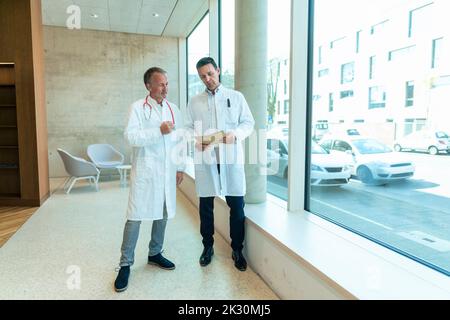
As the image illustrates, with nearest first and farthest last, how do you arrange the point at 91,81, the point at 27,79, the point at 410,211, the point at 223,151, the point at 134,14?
the point at 410,211 < the point at 223,151 < the point at 27,79 < the point at 134,14 < the point at 91,81

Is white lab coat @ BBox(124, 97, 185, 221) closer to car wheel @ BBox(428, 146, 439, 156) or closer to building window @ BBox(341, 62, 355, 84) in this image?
building window @ BBox(341, 62, 355, 84)

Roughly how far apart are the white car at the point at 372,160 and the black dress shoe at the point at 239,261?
42.8 inches

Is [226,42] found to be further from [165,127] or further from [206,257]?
[206,257]

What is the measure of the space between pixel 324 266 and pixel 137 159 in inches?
54.9

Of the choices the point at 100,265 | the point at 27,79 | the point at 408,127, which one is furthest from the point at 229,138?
the point at 27,79

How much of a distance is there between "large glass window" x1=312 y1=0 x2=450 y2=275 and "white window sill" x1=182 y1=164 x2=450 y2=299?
12 cm

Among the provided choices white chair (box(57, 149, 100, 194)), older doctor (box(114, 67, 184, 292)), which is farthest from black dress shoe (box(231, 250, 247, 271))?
white chair (box(57, 149, 100, 194))

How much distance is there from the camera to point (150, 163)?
221 cm

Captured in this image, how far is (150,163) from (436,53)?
1.83m

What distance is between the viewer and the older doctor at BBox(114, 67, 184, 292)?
2172mm

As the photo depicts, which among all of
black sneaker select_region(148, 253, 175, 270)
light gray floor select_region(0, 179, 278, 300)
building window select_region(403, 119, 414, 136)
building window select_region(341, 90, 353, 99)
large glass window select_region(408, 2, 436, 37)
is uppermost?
large glass window select_region(408, 2, 436, 37)

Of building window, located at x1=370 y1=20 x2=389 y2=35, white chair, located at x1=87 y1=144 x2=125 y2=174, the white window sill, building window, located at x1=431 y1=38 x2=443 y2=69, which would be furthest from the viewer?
white chair, located at x1=87 y1=144 x2=125 y2=174
